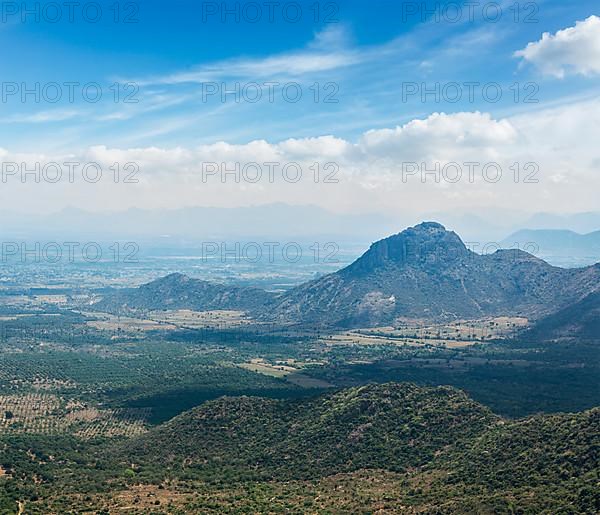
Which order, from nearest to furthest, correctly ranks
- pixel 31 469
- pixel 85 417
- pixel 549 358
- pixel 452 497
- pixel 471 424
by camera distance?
1. pixel 452 497
2. pixel 31 469
3. pixel 471 424
4. pixel 85 417
5. pixel 549 358

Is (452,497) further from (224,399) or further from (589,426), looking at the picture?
(224,399)

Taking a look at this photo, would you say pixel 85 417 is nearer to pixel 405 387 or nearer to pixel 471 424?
pixel 405 387

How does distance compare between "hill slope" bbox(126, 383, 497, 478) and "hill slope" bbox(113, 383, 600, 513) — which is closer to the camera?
"hill slope" bbox(113, 383, 600, 513)

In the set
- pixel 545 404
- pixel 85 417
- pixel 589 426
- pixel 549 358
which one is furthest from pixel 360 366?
pixel 589 426

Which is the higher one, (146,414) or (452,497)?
(452,497)

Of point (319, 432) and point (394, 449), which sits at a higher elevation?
point (319, 432)

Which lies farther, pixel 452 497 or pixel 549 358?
pixel 549 358

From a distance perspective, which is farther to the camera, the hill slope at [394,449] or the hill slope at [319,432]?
the hill slope at [319,432]

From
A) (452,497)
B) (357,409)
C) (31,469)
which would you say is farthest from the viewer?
(357,409)

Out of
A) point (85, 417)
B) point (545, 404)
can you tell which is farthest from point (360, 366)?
point (85, 417)

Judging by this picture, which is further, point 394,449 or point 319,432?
point 319,432
